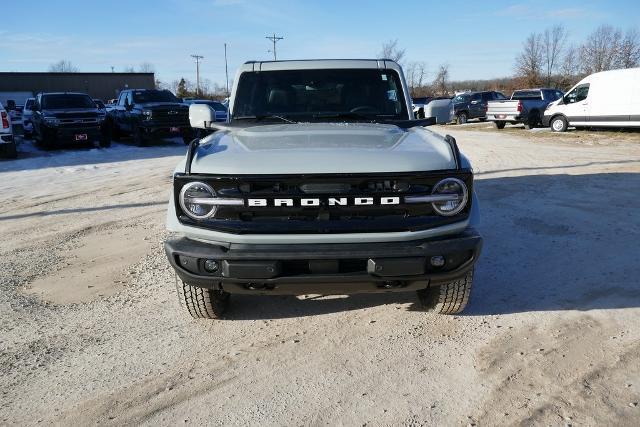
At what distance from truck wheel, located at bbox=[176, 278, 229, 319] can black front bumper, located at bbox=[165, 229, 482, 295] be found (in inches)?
17.4

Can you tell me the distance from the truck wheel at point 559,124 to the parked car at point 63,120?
16.3m

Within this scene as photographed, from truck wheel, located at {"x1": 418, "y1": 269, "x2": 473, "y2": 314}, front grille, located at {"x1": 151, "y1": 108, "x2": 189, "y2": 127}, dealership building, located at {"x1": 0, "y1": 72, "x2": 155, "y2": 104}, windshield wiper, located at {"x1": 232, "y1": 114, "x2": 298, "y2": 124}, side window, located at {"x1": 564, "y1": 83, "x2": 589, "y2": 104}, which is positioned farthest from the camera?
dealership building, located at {"x1": 0, "y1": 72, "x2": 155, "y2": 104}

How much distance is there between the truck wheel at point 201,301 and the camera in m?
3.56

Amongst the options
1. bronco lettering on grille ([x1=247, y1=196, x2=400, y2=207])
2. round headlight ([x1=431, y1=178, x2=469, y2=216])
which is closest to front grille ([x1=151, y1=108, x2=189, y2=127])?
bronco lettering on grille ([x1=247, y1=196, x2=400, y2=207])

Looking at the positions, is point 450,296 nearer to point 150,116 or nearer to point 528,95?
point 150,116

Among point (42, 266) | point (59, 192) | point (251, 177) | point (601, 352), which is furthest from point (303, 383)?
point (59, 192)

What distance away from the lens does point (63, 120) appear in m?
15.5

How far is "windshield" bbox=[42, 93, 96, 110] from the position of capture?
16.4 metres

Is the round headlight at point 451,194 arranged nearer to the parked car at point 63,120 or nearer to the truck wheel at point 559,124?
the parked car at point 63,120

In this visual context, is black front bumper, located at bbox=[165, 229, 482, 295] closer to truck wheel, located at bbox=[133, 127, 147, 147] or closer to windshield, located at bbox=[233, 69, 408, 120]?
windshield, located at bbox=[233, 69, 408, 120]

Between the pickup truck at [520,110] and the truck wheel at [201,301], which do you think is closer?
the truck wheel at [201,301]

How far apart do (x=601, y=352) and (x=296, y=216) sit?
6.77ft

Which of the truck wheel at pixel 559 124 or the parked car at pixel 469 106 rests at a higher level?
the parked car at pixel 469 106

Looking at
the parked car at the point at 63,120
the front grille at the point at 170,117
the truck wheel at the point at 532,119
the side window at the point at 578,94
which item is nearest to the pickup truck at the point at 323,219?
the front grille at the point at 170,117
